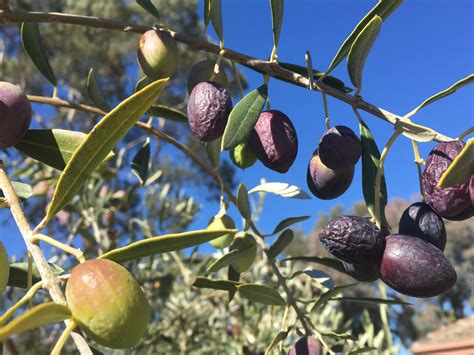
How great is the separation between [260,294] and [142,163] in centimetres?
43

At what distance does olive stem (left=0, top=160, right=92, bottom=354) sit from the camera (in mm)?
443

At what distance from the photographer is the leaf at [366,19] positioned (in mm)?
915

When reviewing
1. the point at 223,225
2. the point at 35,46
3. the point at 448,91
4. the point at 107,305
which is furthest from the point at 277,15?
the point at 107,305

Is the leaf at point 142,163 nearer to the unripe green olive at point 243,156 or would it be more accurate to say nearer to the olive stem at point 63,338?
the unripe green olive at point 243,156

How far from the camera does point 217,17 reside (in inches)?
40.9

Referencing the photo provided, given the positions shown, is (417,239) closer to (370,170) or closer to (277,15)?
(370,170)

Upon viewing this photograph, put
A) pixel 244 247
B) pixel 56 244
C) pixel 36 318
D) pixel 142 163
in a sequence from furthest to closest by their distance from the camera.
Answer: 1. pixel 142 163
2. pixel 244 247
3. pixel 56 244
4. pixel 36 318

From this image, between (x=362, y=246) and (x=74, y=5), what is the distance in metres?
13.2

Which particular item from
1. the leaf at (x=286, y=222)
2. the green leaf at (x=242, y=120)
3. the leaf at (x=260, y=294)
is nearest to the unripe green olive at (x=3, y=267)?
the green leaf at (x=242, y=120)

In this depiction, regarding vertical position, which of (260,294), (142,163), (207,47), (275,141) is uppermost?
(207,47)

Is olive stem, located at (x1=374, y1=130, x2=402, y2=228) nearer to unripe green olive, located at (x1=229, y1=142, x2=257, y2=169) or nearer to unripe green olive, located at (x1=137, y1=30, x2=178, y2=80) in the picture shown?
unripe green olive, located at (x1=229, y1=142, x2=257, y2=169)

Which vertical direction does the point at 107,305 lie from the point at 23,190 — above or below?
above

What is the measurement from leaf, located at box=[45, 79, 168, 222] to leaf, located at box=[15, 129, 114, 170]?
0.17 metres

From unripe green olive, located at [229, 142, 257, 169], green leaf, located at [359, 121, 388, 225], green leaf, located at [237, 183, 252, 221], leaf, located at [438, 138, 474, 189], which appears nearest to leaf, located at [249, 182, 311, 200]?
green leaf, located at [237, 183, 252, 221]
